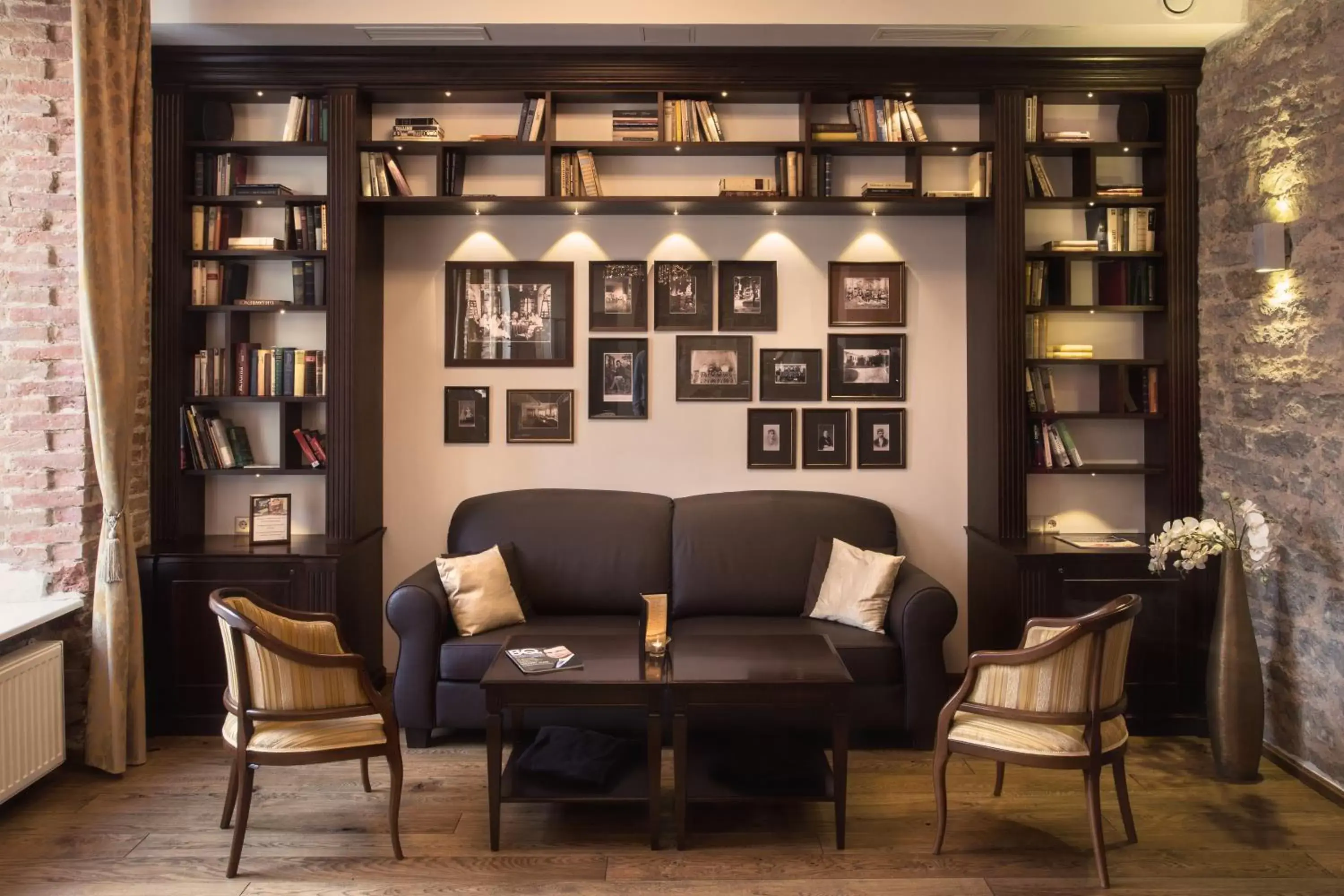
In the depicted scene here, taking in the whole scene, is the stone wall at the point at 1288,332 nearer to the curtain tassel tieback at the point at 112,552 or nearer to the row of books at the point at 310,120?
the row of books at the point at 310,120

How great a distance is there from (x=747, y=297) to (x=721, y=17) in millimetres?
1317

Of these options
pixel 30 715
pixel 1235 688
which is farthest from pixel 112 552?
pixel 1235 688

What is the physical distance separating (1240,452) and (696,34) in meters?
3.08

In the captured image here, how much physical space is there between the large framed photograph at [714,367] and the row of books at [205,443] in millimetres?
2212

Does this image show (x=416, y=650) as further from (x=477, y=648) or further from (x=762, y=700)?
(x=762, y=700)

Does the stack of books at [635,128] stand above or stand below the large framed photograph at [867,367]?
above

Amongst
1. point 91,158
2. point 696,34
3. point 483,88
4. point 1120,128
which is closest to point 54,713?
point 91,158

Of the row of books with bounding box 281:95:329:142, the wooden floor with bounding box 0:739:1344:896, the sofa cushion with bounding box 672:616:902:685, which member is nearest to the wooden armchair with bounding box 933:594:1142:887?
the wooden floor with bounding box 0:739:1344:896

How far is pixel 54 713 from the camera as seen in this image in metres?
3.46

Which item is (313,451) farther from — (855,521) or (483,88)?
(855,521)

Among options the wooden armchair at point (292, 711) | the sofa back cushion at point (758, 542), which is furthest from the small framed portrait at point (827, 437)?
Answer: the wooden armchair at point (292, 711)

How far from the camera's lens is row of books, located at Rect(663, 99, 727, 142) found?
4.39 metres

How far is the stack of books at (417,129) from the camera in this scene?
14.6 feet

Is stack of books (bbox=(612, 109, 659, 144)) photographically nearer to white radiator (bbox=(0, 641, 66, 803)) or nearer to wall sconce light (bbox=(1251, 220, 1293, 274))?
wall sconce light (bbox=(1251, 220, 1293, 274))
